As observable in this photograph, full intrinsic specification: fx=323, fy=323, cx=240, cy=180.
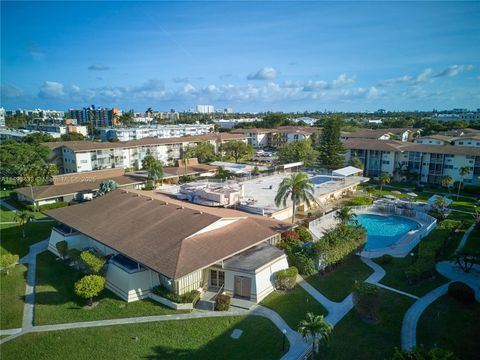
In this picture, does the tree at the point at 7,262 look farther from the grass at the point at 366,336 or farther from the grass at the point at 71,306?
the grass at the point at 366,336

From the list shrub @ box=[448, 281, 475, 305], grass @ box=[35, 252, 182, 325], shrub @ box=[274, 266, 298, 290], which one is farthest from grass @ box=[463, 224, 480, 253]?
grass @ box=[35, 252, 182, 325]

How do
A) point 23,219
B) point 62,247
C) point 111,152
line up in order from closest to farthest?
point 62,247 < point 23,219 < point 111,152

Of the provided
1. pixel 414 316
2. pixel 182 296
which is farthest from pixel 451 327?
pixel 182 296

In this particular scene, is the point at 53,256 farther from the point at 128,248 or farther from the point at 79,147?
the point at 79,147

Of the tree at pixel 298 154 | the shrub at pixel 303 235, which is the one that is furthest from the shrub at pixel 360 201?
the tree at pixel 298 154

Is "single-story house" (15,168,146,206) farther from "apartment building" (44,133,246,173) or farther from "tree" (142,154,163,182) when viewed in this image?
"apartment building" (44,133,246,173)

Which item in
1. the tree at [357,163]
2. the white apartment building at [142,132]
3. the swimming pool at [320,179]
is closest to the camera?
the swimming pool at [320,179]

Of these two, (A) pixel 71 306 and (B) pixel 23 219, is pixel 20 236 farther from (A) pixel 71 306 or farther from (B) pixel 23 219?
(A) pixel 71 306
